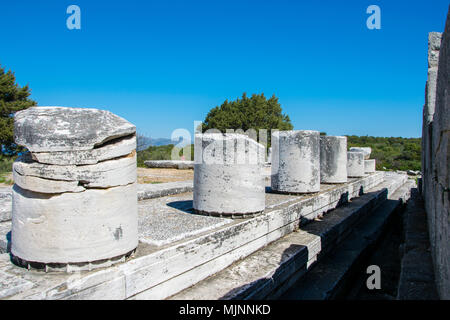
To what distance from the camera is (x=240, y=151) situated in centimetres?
479

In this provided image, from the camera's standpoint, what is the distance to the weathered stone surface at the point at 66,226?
2.74 meters

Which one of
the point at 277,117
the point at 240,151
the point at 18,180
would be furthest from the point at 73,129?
the point at 277,117

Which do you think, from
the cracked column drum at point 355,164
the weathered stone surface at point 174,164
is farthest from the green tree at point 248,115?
the cracked column drum at point 355,164

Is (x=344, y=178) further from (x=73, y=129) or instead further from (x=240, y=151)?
(x=73, y=129)

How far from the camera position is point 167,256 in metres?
3.22

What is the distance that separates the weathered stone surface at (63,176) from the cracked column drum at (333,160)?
7632mm

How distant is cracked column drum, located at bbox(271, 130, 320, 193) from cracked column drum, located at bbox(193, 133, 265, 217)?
2448 mm

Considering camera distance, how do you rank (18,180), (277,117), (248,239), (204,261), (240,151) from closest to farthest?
(18,180), (204,261), (248,239), (240,151), (277,117)

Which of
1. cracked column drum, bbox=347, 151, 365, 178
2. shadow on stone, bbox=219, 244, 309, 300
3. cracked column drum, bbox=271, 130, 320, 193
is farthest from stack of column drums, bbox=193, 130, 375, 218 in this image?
cracked column drum, bbox=347, 151, 365, 178

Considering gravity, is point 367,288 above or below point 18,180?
below

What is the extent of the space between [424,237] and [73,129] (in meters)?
5.49

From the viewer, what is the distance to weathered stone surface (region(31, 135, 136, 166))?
2777 mm

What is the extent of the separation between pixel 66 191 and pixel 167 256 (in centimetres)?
113
